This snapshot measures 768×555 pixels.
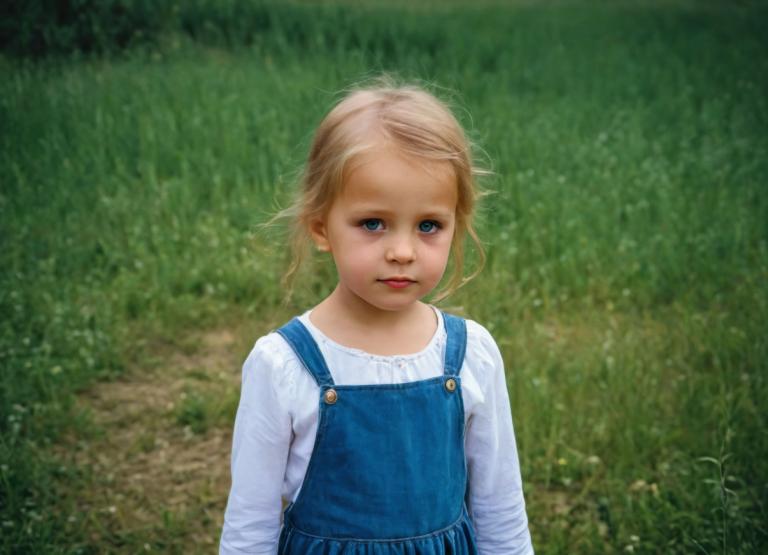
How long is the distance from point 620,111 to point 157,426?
548 centimetres

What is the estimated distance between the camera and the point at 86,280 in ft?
17.4

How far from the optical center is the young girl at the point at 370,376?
7.27 feet

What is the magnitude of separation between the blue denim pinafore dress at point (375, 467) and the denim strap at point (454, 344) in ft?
0.04

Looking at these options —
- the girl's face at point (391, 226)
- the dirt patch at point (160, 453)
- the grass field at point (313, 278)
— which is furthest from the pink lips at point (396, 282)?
the dirt patch at point (160, 453)

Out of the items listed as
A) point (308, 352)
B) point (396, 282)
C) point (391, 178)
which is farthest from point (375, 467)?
point (391, 178)

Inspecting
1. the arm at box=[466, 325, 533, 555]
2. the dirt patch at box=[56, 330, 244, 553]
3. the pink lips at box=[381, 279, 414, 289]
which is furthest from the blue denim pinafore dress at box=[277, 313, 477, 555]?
the dirt patch at box=[56, 330, 244, 553]

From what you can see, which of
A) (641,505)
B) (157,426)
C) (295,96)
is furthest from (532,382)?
(295,96)

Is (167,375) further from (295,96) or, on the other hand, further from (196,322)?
(295,96)

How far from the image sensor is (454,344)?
2393 millimetres

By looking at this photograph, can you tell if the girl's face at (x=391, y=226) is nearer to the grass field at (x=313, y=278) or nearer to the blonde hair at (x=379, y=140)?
the blonde hair at (x=379, y=140)

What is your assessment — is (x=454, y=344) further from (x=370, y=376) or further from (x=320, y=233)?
(x=320, y=233)

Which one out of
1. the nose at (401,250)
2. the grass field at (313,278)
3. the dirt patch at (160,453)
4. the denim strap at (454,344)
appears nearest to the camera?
the nose at (401,250)

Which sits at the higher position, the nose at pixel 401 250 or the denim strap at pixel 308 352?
the nose at pixel 401 250

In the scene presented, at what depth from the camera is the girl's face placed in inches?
86.4
